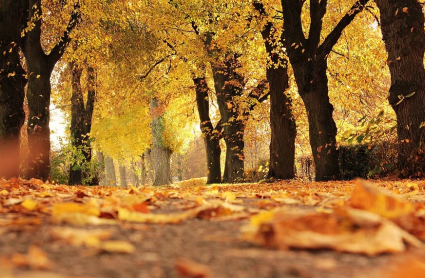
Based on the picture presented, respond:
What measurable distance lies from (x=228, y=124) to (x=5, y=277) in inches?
734

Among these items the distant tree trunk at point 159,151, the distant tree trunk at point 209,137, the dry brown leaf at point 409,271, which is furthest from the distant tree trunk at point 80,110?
the dry brown leaf at point 409,271

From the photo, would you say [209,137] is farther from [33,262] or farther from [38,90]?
[33,262]

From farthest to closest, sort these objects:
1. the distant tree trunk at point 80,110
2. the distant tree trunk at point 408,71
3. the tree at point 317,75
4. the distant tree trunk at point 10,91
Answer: the distant tree trunk at point 80,110, the tree at point 317,75, the distant tree trunk at point 10,91, the distant tree trunk at point 408,71

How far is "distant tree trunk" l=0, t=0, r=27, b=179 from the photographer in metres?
10.4

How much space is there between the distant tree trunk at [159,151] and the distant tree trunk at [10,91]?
50.0 ft

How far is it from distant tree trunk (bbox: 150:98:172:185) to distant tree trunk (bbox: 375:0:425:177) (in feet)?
57.4

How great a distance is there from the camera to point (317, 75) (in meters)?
12.6

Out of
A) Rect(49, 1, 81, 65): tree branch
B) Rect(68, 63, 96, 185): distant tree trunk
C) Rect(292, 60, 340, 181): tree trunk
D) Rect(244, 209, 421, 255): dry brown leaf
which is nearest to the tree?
Rect(292, 60, 340, 181): tree trunk

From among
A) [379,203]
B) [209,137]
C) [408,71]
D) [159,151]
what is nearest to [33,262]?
[379,203]

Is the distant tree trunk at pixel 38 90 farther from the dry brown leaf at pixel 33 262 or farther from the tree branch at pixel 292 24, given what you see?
the dry brown leaf at pixel 33 262

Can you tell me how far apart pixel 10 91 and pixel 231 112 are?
11.1m

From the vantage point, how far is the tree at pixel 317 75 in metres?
12.5

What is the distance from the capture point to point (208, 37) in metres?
21.0

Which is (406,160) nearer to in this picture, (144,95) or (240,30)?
(240,30)
